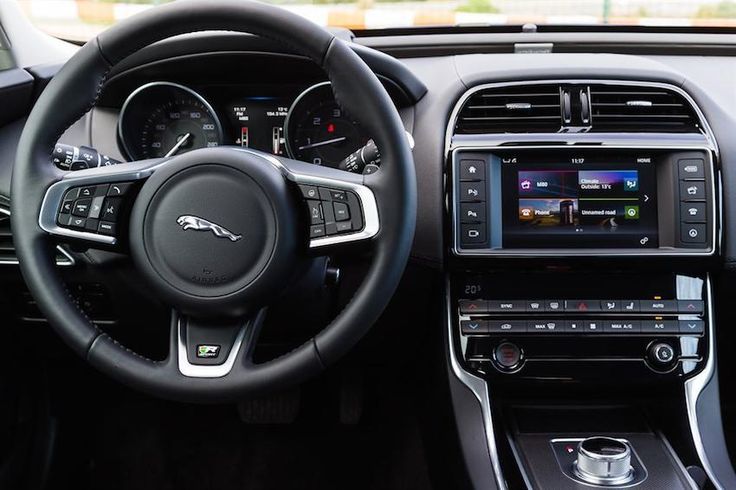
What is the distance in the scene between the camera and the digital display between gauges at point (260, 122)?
1.59m

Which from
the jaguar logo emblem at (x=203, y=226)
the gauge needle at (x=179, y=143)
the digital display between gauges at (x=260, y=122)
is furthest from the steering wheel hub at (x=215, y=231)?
the digital display between gauges at (x=260, y=122)

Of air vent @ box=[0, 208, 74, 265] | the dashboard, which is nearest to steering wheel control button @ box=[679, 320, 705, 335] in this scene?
the dashboard

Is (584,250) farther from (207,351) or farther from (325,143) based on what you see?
(207,351)

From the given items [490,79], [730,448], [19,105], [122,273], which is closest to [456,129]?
[490,79]

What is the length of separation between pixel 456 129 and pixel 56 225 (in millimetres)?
699

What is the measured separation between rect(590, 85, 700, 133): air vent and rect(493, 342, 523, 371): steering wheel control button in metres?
0.43

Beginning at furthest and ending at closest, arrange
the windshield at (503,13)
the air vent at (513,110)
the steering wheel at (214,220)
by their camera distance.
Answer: the windshield at (503,13) < the air vent at (513,110) < the steering wheel at (214,220)

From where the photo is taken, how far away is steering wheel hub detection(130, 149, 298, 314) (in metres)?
1.18

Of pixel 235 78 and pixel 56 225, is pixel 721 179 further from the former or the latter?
pixel 56 225

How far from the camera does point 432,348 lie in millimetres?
1669

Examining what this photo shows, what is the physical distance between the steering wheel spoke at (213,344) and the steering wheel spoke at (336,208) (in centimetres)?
15

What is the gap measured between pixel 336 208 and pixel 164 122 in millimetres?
566

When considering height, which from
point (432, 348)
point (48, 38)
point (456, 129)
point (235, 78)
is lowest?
point (432, 348)

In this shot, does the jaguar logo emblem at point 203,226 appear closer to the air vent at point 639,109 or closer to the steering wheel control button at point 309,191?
the steering wheel control button at point 309,191
